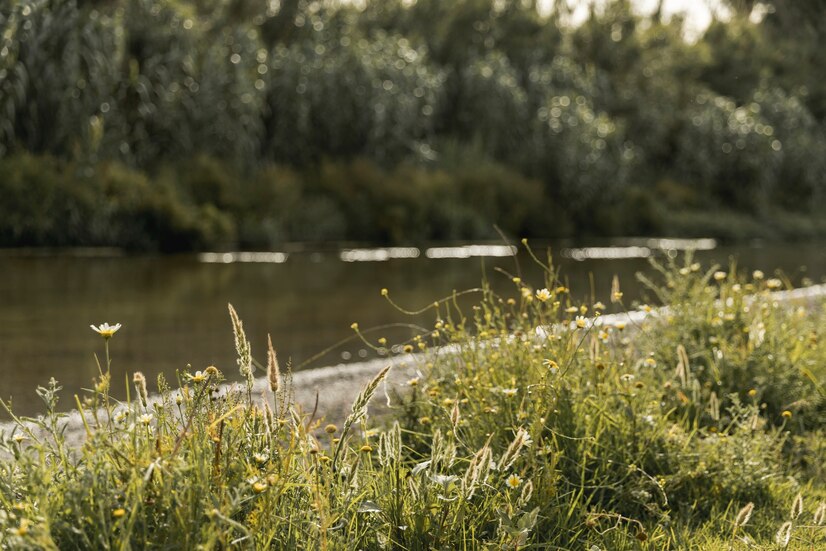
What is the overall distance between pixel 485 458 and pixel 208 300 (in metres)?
7.50

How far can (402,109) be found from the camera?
21.9 m

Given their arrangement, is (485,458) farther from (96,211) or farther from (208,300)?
(96,211)

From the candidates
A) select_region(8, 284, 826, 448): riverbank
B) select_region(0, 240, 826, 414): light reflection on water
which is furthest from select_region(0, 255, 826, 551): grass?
select_region(0, 240, 826, 414): light reflection on water

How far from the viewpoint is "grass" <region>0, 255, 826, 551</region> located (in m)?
2.45

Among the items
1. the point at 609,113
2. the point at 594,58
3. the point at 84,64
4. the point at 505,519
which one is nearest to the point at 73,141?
the point at 84,64

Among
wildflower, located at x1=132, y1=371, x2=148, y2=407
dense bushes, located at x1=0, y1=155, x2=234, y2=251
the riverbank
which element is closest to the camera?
wildflower, located at x1=132, y1=371, x2=148, y2=407

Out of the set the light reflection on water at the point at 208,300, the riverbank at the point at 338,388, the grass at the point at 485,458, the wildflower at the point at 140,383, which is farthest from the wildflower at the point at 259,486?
the riverbank at the point at 338,388

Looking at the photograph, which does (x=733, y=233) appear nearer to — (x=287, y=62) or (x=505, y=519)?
(x=287, y=62)

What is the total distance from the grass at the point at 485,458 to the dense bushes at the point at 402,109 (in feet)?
40.4

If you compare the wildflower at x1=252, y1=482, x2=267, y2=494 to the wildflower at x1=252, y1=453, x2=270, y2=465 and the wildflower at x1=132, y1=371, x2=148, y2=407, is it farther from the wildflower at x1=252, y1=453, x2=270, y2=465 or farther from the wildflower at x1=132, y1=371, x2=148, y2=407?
the wildflower at x1=132, y1=371, x2=148, y2=407

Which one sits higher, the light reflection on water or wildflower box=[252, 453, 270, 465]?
wildflower box=[252, 453, 270, 465]

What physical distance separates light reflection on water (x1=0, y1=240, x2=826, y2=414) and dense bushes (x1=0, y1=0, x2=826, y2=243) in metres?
3.12

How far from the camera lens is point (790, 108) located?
104 ft

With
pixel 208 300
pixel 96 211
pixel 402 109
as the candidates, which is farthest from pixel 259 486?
pixel 402 109
